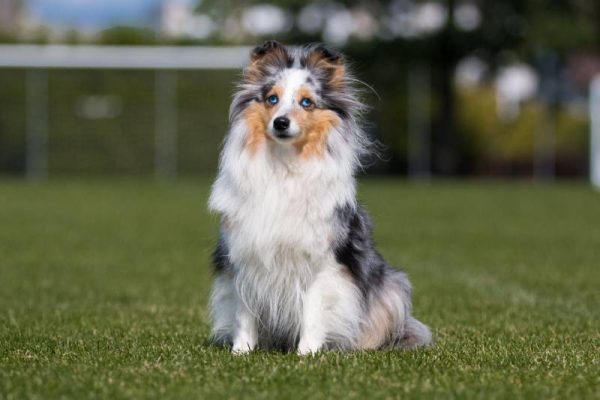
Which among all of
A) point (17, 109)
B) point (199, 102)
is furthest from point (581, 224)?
point (17, 109)

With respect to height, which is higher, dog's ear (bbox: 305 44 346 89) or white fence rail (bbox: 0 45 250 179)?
dog's ear (bbox: 305 44 346 89)

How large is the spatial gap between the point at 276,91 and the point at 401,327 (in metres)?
1.54

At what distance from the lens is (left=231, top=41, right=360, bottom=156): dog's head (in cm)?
637

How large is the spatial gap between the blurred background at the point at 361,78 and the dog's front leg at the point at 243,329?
2447 cm

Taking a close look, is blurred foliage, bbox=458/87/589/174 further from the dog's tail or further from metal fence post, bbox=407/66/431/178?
the dog's tail

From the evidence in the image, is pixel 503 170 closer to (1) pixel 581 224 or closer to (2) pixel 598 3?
(2) pixel 598 3

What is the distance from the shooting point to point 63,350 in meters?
6.65

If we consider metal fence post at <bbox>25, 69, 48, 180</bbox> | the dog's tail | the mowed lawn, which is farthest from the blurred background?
the dog's tail

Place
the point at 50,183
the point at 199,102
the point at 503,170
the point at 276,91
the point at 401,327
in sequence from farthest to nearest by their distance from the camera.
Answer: the point at 503,170 < the point at 199,102 < the point at 50,183 < the point at 401,327 < the point at 276,91

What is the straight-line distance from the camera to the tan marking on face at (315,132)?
6418mm

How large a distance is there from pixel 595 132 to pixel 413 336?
87.4 ft

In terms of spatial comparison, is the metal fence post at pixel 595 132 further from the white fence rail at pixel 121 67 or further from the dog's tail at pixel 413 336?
the dog's tail at pixel 413 336

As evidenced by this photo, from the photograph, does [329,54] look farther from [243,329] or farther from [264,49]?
[243,329]

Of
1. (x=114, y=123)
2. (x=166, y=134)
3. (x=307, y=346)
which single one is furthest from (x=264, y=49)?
(x=114, y=123)
